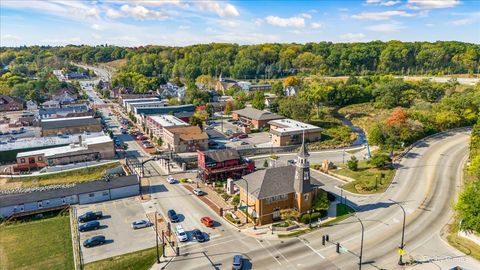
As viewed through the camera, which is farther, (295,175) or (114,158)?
(114,158)

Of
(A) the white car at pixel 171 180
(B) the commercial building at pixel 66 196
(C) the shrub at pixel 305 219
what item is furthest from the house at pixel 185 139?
(C) the shrub at pixel 305 219

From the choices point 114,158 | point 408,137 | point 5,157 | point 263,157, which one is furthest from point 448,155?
point 5,157

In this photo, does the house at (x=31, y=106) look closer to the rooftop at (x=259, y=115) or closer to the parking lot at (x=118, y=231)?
the rooftop at (x=259, y=115)

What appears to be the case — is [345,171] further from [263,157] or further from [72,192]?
[72,192]

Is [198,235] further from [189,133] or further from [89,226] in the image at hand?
[189,133]

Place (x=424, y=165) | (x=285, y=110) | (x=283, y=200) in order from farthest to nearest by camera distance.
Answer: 1. (x=285, y=110)
2. (x=424, y=165)
3. (x=283, y=200)

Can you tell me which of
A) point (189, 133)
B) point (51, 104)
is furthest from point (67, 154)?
point (51, 104)
